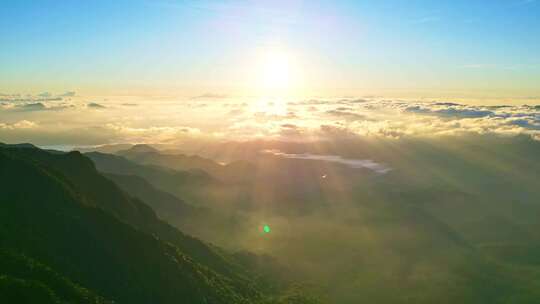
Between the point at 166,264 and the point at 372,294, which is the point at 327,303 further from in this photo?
the point at 166,264

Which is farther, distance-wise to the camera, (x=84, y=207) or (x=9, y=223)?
(x=84, y=207)

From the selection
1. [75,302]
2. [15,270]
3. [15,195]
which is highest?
[15,195]

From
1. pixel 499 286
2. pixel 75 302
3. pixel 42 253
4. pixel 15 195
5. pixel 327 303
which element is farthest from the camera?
pixel 499 286

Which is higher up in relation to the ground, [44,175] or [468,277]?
[44,175]

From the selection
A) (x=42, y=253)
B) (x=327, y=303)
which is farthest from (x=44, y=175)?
(x=327, y=303)

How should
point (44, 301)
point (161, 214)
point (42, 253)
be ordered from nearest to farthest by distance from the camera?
1. point (44, 301)
2. point (42, 253)
3. point (161, 214)

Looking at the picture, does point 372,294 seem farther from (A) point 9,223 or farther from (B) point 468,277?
(A) point 9,223
